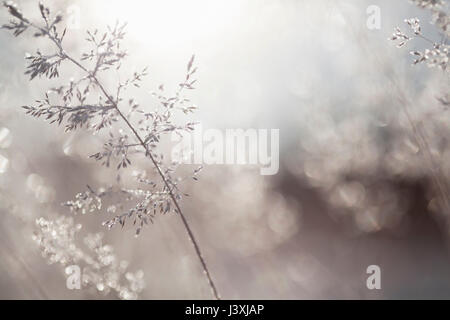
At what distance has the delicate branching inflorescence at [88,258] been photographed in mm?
2529

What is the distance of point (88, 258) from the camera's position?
2.67m

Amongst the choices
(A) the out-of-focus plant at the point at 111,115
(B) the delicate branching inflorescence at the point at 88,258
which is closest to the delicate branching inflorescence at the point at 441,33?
(A) the out-of-focus plant at the point at 111,115

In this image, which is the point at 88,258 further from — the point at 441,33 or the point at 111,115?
the point at 441,33

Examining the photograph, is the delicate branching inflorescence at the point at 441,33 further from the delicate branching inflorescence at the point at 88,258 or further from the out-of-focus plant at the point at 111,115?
the delicate branching inflorescence at the point at 88,258

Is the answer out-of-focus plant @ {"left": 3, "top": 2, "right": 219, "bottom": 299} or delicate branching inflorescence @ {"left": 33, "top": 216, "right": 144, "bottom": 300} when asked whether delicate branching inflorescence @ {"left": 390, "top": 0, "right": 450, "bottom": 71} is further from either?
delicate branching inflorescence @ {"left": 33, "top": 216, "right": 144, "bottom": 300}

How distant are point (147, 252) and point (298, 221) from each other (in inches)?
149

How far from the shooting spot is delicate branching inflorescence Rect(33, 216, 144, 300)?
2.53 meters

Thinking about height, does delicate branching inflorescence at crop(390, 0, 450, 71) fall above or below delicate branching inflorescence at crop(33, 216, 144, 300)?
above

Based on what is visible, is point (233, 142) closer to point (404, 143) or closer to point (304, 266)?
point (404, 143)

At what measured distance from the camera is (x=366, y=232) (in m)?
7.44

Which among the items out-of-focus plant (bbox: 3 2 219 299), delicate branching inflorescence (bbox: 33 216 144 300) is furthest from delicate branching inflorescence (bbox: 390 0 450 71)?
delicate branching inflorescence (bbox: 33 216 144 300)
